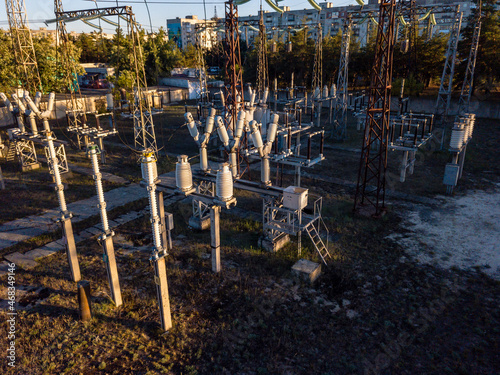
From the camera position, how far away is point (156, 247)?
10.2m

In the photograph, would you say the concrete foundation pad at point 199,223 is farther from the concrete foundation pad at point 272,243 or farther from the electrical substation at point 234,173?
the concrete foundation pad at point 272,243

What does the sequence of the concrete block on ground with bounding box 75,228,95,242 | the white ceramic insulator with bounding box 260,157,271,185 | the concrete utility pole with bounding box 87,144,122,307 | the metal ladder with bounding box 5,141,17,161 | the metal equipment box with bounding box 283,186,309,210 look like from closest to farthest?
the concrete utility pole with bounding box 87,144,122,307 < the metal equipment box with bounding box 283,186,309,210 < the white ceramic insulator with bounding box 260,157,271,185 < the concrete block on ground with bounding box 75,228,95,242 < the metal ladder with bounding box 5,141,17,161

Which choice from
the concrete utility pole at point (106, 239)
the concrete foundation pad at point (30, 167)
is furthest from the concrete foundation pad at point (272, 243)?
the concrete foundation pad at point (30, 167)

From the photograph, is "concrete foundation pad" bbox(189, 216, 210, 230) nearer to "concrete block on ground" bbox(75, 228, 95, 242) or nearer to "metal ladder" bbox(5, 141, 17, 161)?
"concrete block on ground" bbox(75, 228, 95, 242)

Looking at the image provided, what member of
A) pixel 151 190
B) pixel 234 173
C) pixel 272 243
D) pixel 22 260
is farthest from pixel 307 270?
pixel 22 260

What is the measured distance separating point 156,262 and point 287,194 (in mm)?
6200

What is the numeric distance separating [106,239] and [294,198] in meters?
7.08

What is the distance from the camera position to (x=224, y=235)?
1711 centimetres

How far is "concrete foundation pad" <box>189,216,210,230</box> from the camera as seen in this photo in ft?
57.5

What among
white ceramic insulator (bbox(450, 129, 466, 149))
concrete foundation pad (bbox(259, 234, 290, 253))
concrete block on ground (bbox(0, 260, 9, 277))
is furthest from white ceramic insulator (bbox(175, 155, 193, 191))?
white ceramic insulator (bbox(450, 129, 466, 149))

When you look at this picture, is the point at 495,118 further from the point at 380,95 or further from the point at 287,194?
the point at 287,194

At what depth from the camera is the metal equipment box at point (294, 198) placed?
1425cm

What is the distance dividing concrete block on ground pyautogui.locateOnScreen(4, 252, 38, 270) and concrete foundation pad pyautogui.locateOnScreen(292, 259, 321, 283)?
34.8ft

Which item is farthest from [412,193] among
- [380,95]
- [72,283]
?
[72,283]
